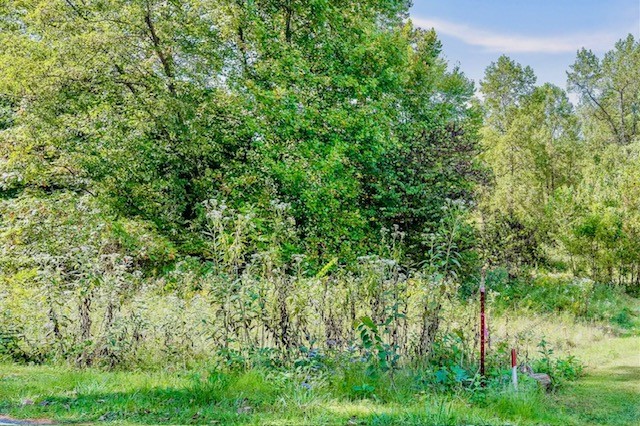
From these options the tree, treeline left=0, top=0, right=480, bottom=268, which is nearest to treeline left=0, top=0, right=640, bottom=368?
treeline left=0, top=0, right=480, bottom=268

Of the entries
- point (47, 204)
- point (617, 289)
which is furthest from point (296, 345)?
point (617, 289)

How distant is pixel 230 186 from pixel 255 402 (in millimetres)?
6374

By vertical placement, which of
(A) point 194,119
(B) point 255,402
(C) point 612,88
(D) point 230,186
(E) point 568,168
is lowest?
(B) point 255,402

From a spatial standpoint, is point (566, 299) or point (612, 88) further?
point (612, 88)

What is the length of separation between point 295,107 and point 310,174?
1427mm

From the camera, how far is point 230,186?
9094 millimetres

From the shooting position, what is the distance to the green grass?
290cm

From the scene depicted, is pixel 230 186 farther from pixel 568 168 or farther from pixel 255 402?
pixel 568 168

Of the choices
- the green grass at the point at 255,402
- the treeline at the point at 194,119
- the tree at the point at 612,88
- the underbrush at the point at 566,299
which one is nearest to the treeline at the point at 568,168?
the tree at the point at 612,88

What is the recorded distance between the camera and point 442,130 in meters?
11.2

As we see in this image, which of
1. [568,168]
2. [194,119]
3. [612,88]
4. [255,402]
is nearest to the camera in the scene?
[255,402]

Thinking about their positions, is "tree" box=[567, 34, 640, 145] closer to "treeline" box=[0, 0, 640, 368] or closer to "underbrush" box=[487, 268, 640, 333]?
"treeline" box=[0, 0, 640, 368]

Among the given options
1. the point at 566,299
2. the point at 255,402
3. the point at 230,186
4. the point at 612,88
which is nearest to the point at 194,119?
the point at 230,186

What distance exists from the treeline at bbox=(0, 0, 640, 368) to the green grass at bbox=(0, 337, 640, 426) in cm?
50
